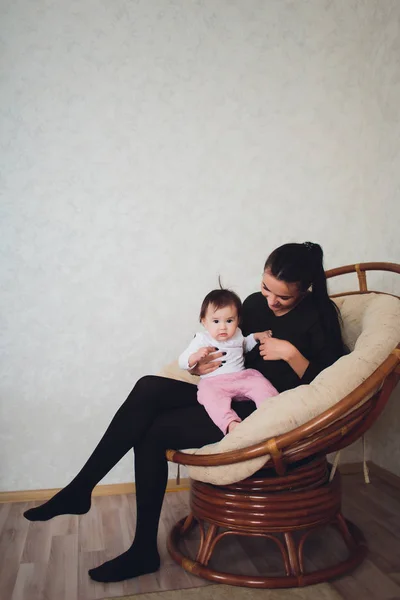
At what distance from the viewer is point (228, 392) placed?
2.03 metres

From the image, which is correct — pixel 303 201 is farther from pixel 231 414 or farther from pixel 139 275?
pixel 231 414

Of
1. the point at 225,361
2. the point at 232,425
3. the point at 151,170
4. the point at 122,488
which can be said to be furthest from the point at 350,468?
the point at 151,170

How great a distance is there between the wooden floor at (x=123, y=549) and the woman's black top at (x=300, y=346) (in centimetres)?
60

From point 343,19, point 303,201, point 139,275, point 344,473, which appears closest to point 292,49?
point 343,19

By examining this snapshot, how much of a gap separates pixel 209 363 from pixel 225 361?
0.06m

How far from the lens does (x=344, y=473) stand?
290cm

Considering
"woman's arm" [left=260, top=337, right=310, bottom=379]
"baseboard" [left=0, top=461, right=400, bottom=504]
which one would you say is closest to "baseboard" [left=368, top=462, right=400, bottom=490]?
"baseboard" [left=0, top=461, right=400, bottom=504]

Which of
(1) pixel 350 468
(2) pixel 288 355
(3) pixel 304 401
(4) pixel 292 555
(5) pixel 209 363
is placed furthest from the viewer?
(1) pixel 350 468

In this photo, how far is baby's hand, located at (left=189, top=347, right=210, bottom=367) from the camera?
204 cm

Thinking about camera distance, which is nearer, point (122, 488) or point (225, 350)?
point (225, 350)

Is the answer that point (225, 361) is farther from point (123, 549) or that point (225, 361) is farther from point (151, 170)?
point (151, 170)

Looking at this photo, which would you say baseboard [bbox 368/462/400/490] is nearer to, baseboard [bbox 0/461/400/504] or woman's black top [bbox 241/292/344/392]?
baseboard [bbox 0/461/400/504]

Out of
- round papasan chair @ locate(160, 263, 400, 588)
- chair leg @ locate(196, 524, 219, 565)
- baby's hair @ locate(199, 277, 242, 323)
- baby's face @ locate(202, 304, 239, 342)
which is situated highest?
baby's hair @ locate(199, 277, 242, 323)

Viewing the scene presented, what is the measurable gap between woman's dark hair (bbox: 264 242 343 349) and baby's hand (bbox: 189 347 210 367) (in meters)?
0.35
